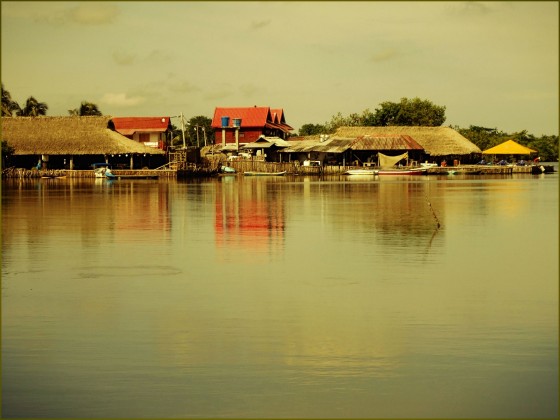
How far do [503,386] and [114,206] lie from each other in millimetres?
22773

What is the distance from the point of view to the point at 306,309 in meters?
11.1

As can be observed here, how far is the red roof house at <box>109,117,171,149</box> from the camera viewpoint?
6281cm

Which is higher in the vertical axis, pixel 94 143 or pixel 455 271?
pixel 94 143

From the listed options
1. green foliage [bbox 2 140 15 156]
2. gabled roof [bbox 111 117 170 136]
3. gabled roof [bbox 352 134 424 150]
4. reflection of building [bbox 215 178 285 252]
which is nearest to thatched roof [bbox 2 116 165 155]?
green foliage [bbox 2 140 15 156]

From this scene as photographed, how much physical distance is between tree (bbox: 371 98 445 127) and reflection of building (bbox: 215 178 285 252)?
143ft

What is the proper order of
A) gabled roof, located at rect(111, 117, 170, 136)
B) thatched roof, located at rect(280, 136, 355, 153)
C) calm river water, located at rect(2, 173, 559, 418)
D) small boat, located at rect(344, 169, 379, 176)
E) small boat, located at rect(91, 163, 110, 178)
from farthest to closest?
gabled roof, located at rect(111, 117, 170, 136) → thatched roof, located at rect(280, 136, 355, 153) → small boat, located at rect(344, 169, 379, 176) → small boat, located at rect(91, 163, 110, 178) → calm river water, located at rect(2, 173, 559, 418)

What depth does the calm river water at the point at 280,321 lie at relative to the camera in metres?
7.53

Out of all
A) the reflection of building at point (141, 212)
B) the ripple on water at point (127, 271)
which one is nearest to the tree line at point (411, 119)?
the reflection of building at point (141, 212)

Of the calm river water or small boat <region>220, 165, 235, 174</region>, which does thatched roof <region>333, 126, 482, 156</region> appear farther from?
the calm river water

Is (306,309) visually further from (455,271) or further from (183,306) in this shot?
(455,271)

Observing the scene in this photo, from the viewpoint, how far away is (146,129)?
6316cm

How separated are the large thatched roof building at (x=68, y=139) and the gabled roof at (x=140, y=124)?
113 inches

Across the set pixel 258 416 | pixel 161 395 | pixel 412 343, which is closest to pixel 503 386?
pixel 412 343

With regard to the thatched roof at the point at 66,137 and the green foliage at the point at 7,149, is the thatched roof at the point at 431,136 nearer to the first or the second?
the thatched roof at the point at 66,137
